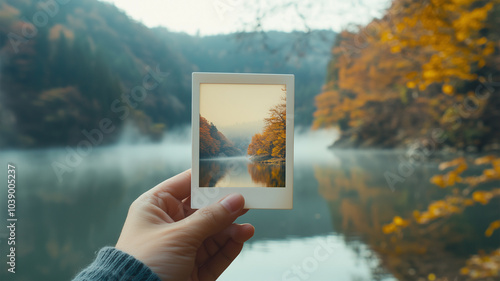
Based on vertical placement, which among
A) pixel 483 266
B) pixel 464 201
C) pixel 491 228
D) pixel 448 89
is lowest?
pixel 483 266

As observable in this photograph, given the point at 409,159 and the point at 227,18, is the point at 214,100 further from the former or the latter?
the point at 409,159

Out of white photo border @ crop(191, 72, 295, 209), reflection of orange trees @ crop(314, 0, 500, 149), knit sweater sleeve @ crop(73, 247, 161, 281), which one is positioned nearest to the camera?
knit sweater sleeve @ crop(73, 247, 161, 281)

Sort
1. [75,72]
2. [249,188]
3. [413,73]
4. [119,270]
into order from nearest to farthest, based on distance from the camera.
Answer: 1. [119,270]
2. [249,188]
3. [75,72]
4. [413,73]

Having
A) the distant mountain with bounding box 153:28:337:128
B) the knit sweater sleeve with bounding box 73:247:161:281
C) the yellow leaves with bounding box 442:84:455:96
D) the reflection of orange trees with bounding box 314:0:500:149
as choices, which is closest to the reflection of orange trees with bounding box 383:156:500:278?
the reflection of orange trees with bounding box 314:0:500:149

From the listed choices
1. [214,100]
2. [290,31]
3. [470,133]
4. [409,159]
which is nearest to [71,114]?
[290,31]

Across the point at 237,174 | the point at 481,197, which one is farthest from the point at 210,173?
the point at 481,197

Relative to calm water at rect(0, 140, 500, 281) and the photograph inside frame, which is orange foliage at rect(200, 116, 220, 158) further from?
calm water at rect(0, 140, 500, 281)

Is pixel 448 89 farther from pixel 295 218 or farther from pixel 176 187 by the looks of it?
pixel 176 187
